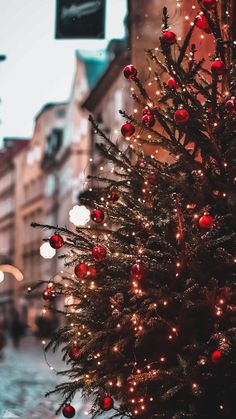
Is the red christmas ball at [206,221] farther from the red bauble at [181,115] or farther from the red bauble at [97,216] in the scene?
the red bauble at [97,216]

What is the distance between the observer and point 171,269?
17.0 ft

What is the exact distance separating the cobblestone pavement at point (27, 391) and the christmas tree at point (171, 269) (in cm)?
476

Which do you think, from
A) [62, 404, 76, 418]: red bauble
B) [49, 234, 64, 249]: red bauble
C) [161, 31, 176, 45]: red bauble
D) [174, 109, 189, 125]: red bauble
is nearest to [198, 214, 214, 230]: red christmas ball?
[174, 109, 189, 125]: red bauble

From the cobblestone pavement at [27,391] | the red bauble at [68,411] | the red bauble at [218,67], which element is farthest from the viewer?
the cobblestone pavement at [27,391]

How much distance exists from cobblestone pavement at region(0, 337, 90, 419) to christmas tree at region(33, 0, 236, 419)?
4760mm

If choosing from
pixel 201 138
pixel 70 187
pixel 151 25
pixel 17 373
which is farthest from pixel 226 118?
pixel 70 187

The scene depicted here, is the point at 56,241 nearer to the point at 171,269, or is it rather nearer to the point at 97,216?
the point at 97,216

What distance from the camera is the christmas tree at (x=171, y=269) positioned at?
5082mm

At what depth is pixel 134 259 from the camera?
5.35 metres

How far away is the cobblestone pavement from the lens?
10.7 m

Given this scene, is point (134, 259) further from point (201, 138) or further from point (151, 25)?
point (151, 25)

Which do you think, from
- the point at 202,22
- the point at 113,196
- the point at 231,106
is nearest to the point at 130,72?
the point at 202,22

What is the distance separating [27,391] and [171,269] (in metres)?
9.48

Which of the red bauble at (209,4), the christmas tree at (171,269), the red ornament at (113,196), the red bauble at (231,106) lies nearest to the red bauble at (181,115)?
the christmas tree at (171,269)
